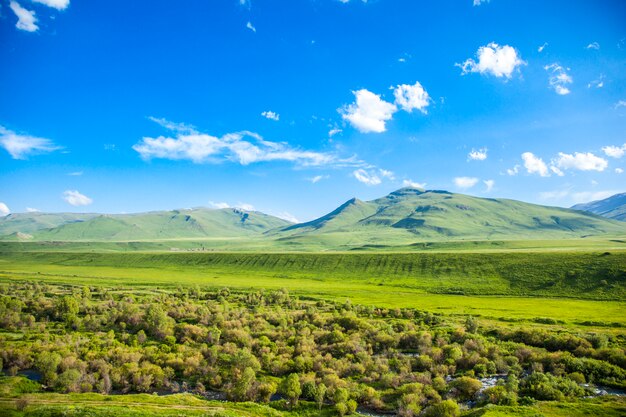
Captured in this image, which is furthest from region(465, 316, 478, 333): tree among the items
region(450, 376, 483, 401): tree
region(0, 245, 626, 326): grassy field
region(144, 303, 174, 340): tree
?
region(144, 303, 174, 340): tree

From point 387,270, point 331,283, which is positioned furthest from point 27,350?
point 387,270

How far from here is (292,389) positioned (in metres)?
43.6

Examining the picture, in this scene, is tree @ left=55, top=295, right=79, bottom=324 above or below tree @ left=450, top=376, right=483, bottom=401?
above

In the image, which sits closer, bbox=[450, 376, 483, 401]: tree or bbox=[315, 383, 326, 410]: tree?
bbox=[315, 383, 326, 410]: tree

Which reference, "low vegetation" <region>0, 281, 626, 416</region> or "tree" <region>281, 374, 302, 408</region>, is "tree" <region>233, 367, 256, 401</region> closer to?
"low vegetation" <region>0, 281, 626, 416</region>

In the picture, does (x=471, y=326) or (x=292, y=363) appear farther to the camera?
(x=471, y=326)

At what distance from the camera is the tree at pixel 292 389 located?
42.8 meters

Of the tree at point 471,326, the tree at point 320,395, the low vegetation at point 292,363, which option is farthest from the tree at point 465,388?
the tree at point 471,326

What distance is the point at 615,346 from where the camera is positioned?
5744 cm

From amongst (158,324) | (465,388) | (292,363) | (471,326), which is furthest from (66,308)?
(471,326)

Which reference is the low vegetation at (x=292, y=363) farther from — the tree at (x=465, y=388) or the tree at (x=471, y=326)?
the tree at (x=471, y=326)

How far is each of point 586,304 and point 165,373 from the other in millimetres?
103281

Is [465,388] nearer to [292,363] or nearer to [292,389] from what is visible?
[292,389]

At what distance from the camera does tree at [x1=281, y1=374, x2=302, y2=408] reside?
42.8 m
